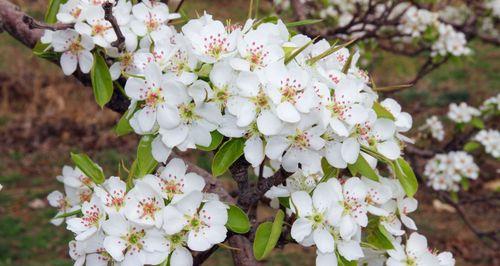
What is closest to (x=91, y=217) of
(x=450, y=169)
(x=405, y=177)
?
(x=405, y=177)

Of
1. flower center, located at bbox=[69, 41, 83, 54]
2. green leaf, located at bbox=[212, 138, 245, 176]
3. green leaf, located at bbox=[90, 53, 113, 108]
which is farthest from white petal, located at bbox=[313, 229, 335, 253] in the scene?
flower center, located at bbox=[69, 41, 83, 54]

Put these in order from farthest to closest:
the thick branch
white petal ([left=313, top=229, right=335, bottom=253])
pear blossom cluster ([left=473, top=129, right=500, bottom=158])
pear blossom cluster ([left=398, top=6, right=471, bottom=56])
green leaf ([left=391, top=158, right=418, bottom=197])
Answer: pear blossom cluster ([left=398, top=6, right=471, bottom=56]), pear blossom cluster ([left=473, top=129, right=500, bottom=158]), the thick branch, green leaf ([left=391, top=158, right=418, bottom=197]), white petal ([left=313, top=229, right=335, bottom=253])

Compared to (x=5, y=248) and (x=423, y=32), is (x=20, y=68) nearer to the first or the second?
(x=5, y=248)

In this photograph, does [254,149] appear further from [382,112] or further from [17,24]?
[17,24]

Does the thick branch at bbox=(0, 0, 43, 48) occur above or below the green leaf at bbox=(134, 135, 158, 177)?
below

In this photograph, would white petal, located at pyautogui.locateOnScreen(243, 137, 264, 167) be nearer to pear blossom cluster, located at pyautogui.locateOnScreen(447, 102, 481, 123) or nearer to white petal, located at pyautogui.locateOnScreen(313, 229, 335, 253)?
white petal, located at pyautogui.locateOnScreen(313, 229, 335, 253)

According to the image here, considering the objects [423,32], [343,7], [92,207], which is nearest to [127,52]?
[92,207]

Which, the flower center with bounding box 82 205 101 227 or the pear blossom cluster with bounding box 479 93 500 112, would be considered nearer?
the flower center with bounding box 82 205 101 227
